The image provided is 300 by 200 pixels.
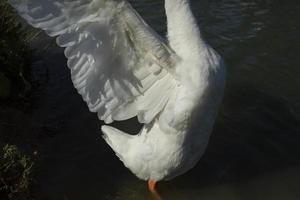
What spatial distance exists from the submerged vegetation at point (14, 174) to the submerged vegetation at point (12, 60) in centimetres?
184

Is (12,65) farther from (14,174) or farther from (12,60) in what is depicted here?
(14,174)

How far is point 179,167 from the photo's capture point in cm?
624

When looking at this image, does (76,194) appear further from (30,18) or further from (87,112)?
(30,18)

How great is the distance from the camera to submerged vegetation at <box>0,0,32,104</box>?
307 inches

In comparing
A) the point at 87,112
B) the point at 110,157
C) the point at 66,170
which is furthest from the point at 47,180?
the point at 87,112


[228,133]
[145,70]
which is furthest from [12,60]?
[228,133]

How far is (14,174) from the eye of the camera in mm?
6148

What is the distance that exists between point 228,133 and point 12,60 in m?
3.12

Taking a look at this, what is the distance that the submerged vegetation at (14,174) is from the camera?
6023 millimetres

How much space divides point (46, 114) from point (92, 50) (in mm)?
2533

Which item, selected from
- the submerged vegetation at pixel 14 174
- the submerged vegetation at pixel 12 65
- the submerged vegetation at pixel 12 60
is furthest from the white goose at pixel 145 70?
the submerged vegetation at pixel 12 60

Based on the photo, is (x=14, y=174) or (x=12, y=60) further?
(x=12, y=60)

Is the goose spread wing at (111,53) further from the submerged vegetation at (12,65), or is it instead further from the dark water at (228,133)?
the submerged vegetation at (12,65)

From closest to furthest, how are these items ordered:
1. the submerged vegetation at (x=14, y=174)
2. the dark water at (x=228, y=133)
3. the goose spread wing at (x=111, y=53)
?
the goose spread wing at (x=111, y=53), the submerged vegetation at (x=14, y=174), the dark water at (x=228, y=133)
